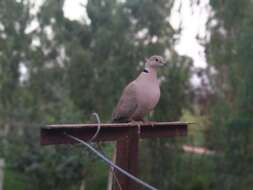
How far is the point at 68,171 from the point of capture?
271 inches

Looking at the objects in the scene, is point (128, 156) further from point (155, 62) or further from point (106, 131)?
point (155, 62)

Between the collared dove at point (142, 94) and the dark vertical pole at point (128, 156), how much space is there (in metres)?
0.32

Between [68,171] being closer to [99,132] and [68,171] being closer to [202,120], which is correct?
[202,120]

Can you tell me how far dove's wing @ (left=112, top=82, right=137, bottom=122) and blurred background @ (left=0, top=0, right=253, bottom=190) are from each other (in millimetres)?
3650

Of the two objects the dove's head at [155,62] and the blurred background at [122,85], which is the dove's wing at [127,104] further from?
the blurred background at [122,85]

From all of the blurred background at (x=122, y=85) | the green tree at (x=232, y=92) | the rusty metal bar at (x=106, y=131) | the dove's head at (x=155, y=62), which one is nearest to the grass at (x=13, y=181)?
the blurred background at (x=122, y=85)

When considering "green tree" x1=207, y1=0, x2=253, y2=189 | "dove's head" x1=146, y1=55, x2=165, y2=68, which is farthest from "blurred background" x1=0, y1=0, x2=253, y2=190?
"dove's head" x1=146, y1=55, x2=165, y2=68

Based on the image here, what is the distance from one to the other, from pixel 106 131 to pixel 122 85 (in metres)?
5.15

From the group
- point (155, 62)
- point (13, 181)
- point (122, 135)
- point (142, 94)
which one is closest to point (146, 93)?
point (142, 94)

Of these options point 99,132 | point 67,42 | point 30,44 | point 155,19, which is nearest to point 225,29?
point 155,19

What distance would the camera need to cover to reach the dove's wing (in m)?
2.34

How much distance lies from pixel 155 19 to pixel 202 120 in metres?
1.62

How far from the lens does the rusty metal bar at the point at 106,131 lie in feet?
5.86

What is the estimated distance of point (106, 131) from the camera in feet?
6.39
